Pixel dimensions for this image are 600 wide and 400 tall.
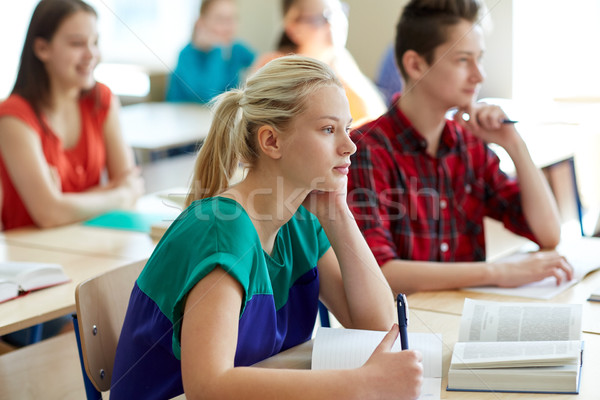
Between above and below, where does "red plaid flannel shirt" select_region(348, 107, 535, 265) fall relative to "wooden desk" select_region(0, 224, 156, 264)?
above

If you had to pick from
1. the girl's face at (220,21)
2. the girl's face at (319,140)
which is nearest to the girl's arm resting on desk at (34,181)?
the girl's face at (319,140)

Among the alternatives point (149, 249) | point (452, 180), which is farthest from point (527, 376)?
point (149, 249)

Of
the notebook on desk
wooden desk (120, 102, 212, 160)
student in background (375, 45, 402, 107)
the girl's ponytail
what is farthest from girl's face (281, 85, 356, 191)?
student in background (375, 45, 402, 107)

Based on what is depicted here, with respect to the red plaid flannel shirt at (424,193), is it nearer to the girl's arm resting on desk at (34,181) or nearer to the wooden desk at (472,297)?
the wooden desk at (472,297)

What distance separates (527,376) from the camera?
1076mm

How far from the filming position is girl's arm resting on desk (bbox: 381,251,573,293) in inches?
62.4

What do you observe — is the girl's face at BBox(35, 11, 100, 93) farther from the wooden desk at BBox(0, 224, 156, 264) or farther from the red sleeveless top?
the wooden desk at BBox(0, 224, 156, 264)

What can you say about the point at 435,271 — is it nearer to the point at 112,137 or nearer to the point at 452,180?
the point at 452,180

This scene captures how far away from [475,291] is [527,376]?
516 millimetres

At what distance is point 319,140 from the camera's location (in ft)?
3.91

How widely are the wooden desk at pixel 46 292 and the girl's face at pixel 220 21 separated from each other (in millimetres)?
3007

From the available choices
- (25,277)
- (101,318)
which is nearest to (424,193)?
(101,318)

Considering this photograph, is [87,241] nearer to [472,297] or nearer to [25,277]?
[25,277]

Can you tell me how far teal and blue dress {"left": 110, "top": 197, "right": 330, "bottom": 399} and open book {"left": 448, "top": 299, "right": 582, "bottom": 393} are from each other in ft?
1.05
